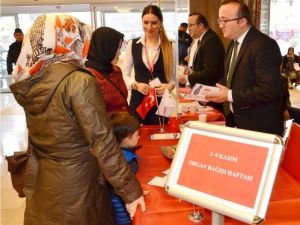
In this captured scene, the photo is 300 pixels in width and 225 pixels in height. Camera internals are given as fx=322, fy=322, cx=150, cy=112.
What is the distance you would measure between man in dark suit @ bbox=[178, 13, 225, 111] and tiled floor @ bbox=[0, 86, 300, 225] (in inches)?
69.2

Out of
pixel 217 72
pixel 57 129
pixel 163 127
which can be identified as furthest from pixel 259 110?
pixel 57 129

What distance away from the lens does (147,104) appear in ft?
7.41

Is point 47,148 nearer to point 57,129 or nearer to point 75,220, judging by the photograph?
point 57,129

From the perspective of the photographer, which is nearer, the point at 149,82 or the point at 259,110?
the point at 259,110

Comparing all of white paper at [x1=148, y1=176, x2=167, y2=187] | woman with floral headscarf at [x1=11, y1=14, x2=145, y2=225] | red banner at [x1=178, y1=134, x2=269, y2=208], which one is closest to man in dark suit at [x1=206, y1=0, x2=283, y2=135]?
white paper at [x1=148, y1=176, x2=167, y2=187]

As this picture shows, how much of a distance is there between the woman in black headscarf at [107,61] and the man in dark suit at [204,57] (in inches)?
46.9

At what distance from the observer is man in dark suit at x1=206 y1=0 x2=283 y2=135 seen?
191cm

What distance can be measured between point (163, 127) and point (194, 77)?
77 cm

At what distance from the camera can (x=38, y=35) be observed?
122 centimetres

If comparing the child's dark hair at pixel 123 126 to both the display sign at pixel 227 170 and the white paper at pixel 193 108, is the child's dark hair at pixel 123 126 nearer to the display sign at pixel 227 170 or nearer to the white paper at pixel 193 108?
the display sign at pixel 227 170

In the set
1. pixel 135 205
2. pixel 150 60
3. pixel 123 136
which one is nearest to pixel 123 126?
pixel 123 136

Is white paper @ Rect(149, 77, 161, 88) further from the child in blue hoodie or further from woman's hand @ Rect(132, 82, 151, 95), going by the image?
the child in blue hoodie

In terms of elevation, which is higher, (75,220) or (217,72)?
(217,72)

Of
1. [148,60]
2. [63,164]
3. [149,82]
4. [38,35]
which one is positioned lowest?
[63,164]
